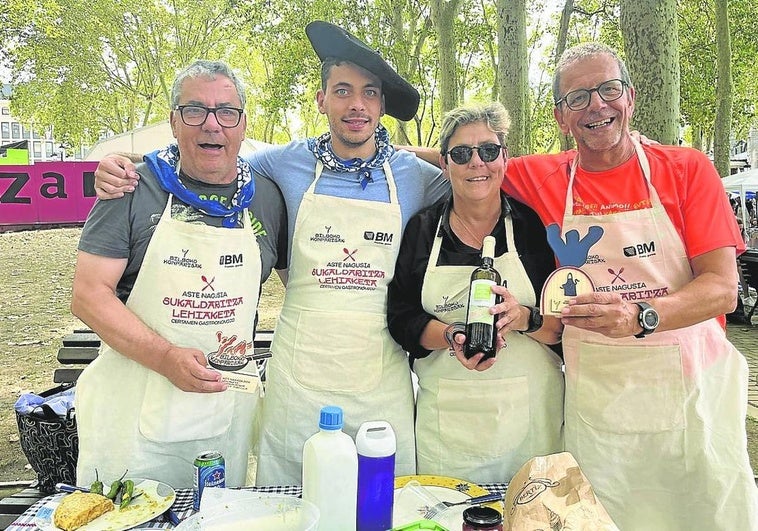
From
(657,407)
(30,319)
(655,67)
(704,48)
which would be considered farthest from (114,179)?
(704,48)

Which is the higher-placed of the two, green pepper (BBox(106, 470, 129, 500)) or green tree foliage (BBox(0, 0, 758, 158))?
green tree foliage (BBox(0, 0, 758, 158))

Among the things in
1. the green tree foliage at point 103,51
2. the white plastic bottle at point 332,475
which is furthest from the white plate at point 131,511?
the green tree foliage at point 103,51

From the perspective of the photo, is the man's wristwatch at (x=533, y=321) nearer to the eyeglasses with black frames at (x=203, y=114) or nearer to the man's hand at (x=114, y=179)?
the eyeglasses with black frames at (x=203, y=114)

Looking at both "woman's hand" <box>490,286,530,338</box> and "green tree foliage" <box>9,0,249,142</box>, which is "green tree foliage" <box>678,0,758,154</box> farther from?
"woman's hand" <box>490,286,530,338</box>

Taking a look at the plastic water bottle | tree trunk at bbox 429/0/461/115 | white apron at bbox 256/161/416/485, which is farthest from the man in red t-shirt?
tree trunk at bbox 429/0/461/115

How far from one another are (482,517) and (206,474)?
799mm

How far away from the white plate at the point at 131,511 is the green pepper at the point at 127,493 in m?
0.01

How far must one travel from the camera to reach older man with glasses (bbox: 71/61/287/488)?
6.93ft

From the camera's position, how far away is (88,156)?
1861cm

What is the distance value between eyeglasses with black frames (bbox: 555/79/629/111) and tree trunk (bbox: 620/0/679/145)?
1.76 m

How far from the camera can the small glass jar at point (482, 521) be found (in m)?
1.30

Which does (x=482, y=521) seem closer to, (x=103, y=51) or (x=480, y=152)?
(x=480, y=152)

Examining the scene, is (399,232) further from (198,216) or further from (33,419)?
(33,419)

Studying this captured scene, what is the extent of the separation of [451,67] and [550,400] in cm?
932
